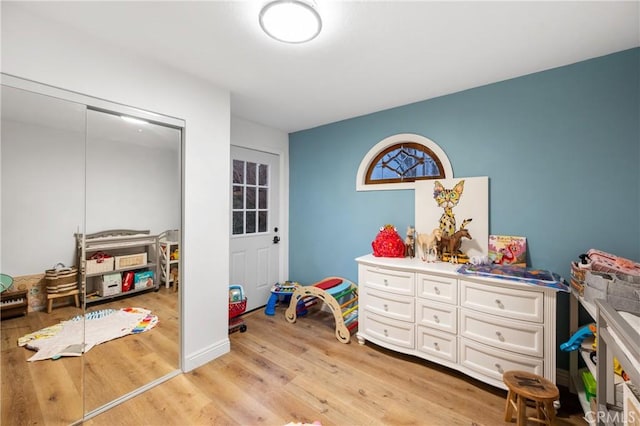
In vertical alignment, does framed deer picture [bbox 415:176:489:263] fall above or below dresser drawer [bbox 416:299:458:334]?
above

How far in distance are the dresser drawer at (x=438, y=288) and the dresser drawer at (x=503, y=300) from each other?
2.2 inches

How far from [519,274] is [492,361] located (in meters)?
0.66

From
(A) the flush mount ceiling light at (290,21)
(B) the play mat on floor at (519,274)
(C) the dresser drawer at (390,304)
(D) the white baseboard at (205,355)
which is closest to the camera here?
(A) the flush mount ceiling light at (290,21)

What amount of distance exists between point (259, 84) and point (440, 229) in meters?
2.14

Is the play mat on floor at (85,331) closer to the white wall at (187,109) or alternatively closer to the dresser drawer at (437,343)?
the white wall at (187,109)

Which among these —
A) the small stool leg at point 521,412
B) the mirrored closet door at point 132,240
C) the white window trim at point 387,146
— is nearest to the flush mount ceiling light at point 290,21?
the mirrored closet door at point 132,240

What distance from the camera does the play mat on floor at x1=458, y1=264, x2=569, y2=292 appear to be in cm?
176

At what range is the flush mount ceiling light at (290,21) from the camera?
139 cm

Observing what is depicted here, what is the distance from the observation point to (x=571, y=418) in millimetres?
1697

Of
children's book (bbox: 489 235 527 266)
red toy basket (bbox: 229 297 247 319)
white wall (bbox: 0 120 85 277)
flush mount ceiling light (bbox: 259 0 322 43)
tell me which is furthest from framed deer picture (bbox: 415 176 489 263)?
white wall (bbox: 0 120 85 277)

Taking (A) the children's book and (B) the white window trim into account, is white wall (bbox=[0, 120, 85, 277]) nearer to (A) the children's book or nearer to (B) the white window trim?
(B) the white window trim

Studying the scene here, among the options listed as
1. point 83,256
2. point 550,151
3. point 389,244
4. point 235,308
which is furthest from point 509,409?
point 83,256

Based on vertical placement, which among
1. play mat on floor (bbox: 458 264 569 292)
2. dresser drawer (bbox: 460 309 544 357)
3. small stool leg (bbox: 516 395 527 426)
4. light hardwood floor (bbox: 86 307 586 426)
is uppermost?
play mat on floor (bbox: 458 264 569 292)

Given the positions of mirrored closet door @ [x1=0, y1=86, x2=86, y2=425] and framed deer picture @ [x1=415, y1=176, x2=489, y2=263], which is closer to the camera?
mirrored closet door @ [x1=0, y1=86, x2=86, y2=425]
